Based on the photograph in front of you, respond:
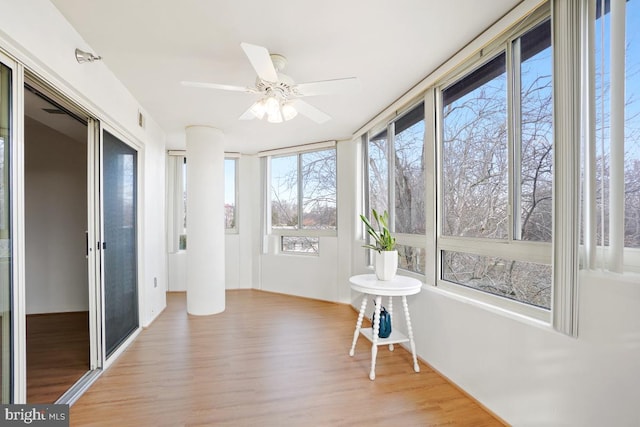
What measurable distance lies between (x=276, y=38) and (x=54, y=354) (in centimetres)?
317

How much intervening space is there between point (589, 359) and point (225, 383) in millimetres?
2146

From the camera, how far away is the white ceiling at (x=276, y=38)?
1.69 m

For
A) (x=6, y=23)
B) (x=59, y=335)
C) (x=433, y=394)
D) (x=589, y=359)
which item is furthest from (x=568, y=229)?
(x=59, y=335)

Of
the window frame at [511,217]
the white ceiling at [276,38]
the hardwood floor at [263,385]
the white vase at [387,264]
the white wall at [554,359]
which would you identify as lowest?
the hardwood floor at [263,385]

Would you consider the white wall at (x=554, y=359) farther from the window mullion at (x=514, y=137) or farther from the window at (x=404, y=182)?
the window at (x=404, y=182)

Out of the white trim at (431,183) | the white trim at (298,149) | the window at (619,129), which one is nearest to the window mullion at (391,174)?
the white trim at (431,183)

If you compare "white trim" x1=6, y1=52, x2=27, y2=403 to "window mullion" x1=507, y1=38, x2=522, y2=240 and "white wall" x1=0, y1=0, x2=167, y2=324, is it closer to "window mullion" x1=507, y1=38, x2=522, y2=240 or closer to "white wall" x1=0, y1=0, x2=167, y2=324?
Answer: "white wall" x1=0, y1=0, x2=167, y2=324

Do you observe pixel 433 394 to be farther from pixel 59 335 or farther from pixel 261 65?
pixel 59 335

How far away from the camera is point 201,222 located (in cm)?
372

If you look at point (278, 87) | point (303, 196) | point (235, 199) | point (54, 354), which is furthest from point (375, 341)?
point (235, 199)

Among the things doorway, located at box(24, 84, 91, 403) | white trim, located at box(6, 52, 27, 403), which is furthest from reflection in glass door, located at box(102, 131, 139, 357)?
doorway, located at box(24, 84, 91, 403)

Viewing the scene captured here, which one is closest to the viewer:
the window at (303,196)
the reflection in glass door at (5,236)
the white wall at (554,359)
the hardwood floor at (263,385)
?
the white wall at (554,359)

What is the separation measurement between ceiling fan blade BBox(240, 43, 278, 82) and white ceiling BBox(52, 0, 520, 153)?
318mm

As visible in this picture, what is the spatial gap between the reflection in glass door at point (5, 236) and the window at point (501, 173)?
2.68 m
